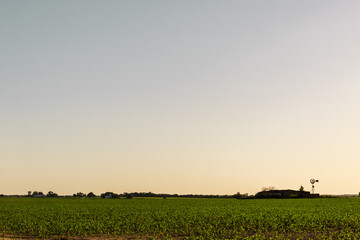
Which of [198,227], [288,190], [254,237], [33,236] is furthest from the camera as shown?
[288,190]

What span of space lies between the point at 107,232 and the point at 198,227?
847 cm

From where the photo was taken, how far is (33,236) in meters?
34.6

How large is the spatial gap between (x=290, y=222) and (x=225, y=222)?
23.2 feet

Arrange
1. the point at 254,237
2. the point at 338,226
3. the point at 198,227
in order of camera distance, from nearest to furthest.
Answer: the point at 254,237, the point at 198,227, the point at 338,226

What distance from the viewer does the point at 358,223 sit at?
4231 centimetres

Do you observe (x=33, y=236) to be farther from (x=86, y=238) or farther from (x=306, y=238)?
(x=306, y=238)

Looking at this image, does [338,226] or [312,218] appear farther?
[312,218]

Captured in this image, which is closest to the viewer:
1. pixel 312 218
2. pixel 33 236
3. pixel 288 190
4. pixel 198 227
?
pixel 33 236

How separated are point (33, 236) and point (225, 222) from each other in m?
19.2

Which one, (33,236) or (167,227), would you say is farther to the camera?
(167,227)

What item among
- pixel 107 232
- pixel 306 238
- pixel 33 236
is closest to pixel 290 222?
pixel 306 238

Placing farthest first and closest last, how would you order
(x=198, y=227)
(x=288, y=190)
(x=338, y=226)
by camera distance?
(x=288, y=190) < (x=338, y=226) < (x=198, y=227)

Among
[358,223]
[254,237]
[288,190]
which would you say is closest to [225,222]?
[254,237]

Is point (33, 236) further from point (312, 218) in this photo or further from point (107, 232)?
point (312, 218)
